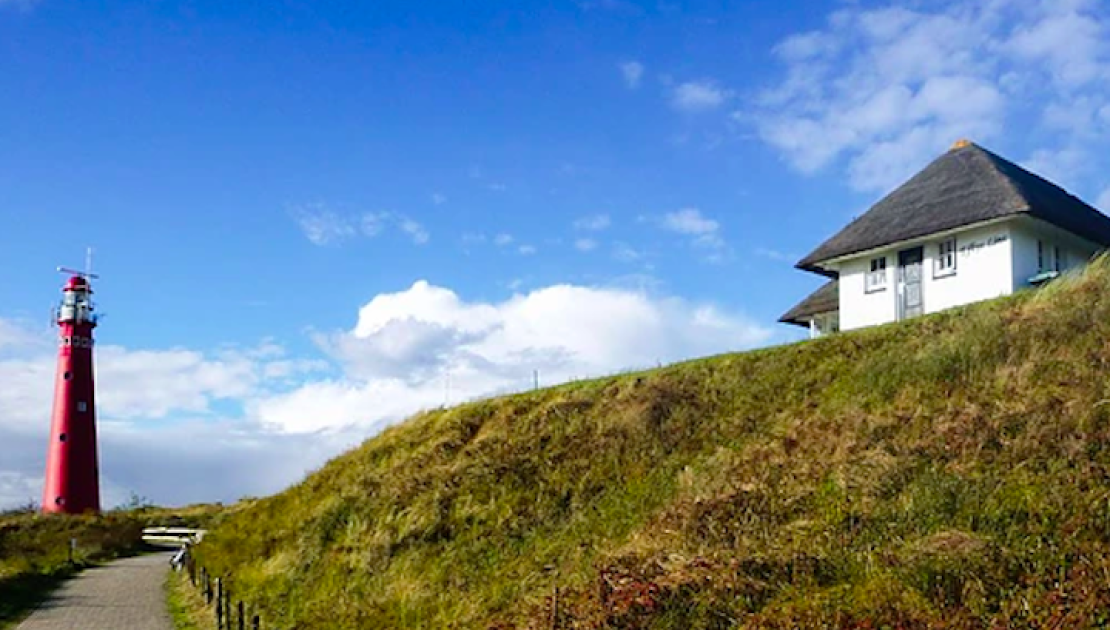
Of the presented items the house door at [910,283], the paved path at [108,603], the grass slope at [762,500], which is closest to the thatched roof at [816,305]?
the house door at [910,283]

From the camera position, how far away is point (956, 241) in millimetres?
26188

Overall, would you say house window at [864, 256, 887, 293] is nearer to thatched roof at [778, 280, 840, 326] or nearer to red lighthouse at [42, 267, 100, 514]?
thatched roof at [778, 280, 840, 326]

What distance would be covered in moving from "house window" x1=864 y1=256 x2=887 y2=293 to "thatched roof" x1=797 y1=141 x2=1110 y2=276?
2.30ft

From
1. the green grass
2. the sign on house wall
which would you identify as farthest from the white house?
the green grass

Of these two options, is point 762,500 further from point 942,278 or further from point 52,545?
point 52,545

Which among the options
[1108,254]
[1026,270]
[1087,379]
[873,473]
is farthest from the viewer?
[1026,270]

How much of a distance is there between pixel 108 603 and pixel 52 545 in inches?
635

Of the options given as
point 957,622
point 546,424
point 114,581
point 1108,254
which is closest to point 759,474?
point 957,622

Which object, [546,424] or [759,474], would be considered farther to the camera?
[546,424]

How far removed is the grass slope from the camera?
→ 1017cm

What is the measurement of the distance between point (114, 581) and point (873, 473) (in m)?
21.3

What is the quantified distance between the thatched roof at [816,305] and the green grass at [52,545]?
2320 cm

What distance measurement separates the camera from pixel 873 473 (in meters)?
13.1

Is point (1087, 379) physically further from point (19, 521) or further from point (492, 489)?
point (19, 521)
